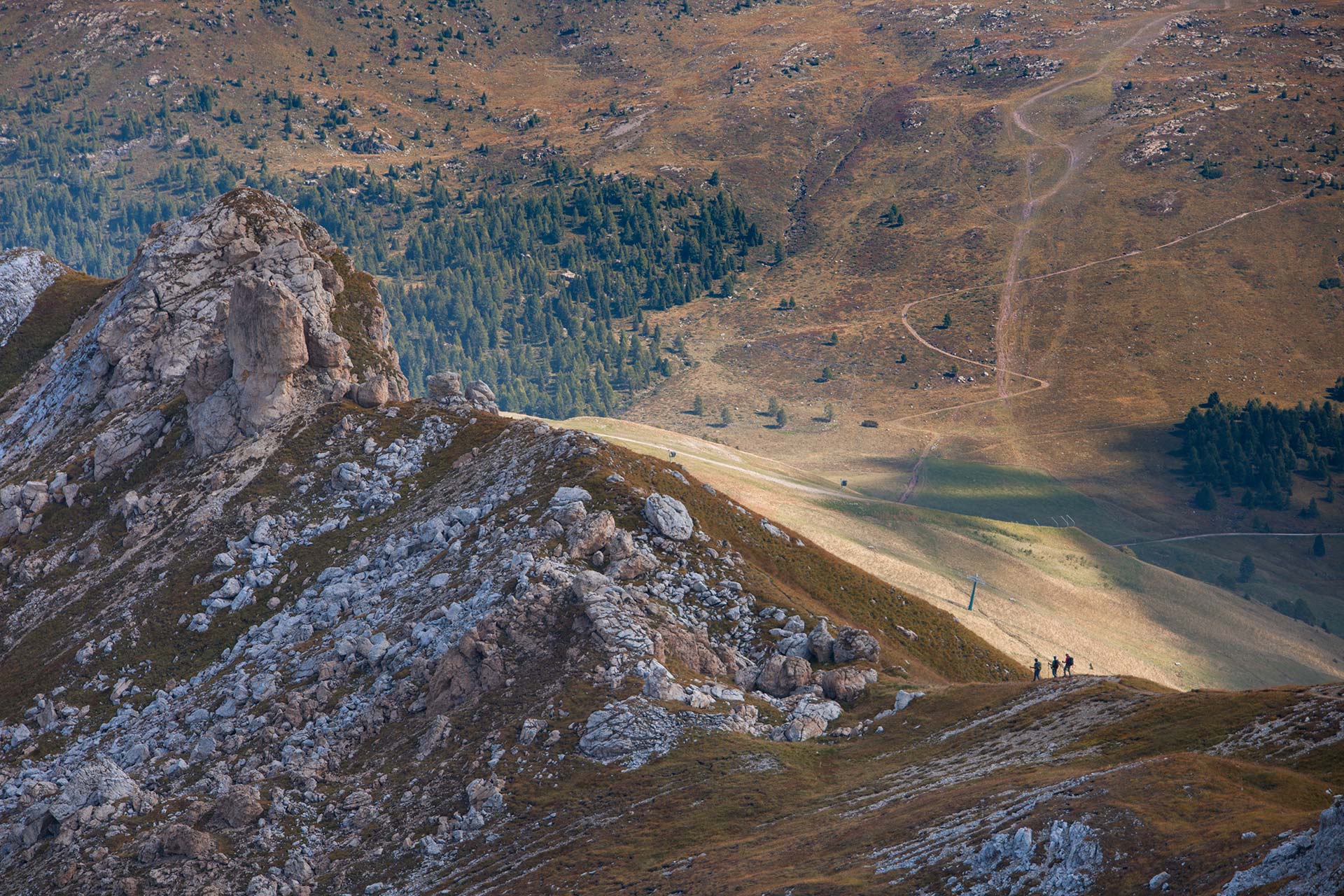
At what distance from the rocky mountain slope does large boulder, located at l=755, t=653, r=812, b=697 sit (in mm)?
146

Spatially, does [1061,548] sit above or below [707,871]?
below

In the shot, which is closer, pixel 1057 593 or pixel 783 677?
pixel 783 677

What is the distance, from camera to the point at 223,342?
88.6m

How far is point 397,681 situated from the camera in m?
61.6

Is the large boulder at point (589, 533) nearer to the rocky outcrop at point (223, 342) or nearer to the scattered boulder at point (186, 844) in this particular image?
the scattered boulder at point (186, 844)

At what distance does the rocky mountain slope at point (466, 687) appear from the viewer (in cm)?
4197

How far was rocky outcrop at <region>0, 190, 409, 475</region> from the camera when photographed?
3273 inches

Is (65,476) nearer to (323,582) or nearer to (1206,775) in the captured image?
(323,582)

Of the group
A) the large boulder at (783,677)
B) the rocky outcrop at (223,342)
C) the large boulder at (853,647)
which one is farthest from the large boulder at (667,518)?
the rocky outcrop at (223,342)

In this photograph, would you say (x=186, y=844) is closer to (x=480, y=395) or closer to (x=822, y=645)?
(x=822, y=645)

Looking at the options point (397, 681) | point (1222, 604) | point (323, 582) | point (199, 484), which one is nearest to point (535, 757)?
point (397, 681)

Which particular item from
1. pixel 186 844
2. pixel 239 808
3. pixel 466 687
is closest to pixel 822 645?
pixel 466 687

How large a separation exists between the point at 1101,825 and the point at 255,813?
38.7 metres

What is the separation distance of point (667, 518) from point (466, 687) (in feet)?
57.4
